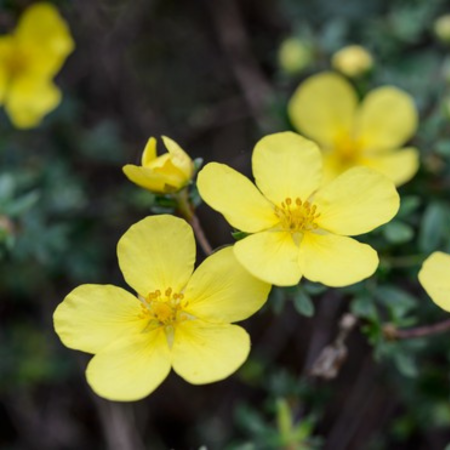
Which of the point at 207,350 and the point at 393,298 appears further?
the point at 393,298

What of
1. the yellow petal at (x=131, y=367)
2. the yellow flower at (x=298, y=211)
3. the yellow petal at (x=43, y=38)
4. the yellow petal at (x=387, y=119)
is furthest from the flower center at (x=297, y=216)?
the yellow petal at (x=43, y=38)

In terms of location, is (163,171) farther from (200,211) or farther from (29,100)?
(200,211)

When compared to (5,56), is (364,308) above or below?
below

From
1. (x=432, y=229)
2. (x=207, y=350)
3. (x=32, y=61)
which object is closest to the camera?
(x=207, y=350)

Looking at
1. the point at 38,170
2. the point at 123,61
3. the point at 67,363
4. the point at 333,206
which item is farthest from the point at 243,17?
the point at 333,206

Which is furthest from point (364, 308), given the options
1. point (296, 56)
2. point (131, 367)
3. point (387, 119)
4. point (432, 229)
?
point (296, 56)

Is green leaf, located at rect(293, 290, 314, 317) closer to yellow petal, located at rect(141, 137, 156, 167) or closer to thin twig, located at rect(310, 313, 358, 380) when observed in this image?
thin twig, located at rect(310, 313, 358, 380)
